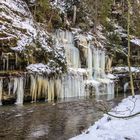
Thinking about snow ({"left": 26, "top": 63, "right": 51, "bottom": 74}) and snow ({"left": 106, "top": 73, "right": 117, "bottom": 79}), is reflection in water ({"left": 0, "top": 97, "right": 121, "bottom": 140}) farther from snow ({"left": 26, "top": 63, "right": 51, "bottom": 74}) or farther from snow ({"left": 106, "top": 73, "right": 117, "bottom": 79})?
snow ({"left": 106, "top": 73, "right": 117, "bottom": 79})

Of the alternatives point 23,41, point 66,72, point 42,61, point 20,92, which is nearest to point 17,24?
point 23,41

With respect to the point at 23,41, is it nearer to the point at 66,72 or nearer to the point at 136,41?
the point at 66,72

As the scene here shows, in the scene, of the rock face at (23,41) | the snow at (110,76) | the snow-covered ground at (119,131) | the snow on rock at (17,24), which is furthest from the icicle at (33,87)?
the snow-covered ground at (119,131)

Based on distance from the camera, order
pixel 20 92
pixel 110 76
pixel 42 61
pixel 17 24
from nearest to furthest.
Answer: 1. pixel 20 92
2. pixel 42 61
3. pixel 17 24
4. pixel 110 76

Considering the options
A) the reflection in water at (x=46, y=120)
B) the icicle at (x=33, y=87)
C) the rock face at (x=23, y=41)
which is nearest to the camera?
the reflection in water at (x=46, y=120)

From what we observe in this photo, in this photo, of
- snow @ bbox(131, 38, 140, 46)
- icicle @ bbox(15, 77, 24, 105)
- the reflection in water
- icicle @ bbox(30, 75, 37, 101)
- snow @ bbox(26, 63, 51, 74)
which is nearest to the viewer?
the reflection in water

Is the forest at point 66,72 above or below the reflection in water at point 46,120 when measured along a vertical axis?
above

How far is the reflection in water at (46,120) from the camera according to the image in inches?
603

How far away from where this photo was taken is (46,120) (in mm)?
18859

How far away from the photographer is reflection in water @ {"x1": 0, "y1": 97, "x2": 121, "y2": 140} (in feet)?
50.3

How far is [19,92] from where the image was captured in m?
25.3

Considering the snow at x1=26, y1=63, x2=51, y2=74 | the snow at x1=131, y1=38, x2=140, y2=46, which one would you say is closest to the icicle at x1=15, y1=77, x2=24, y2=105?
the snow at x1=26, y1=63, x2=51, y2=74

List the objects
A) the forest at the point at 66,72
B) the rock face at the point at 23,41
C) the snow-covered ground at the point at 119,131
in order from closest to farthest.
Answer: the snow-covered ground at the point at 119,131, the forest at the point at 66,72, the rock face at the point at 23,41

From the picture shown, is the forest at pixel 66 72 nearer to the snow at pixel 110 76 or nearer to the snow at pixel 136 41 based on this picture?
the snow at pixel 136 41
